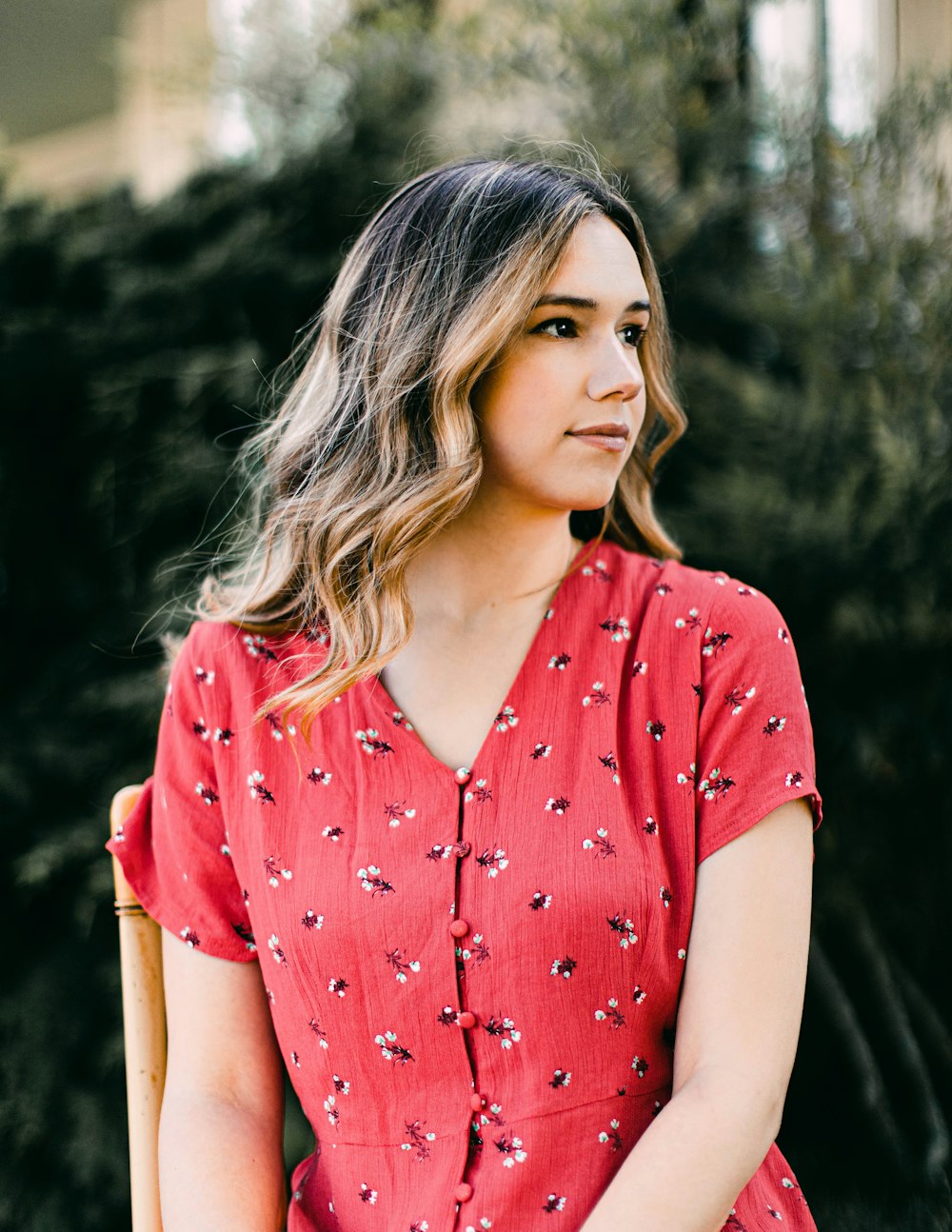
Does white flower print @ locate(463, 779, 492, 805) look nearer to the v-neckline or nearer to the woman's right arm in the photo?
the v-neckline

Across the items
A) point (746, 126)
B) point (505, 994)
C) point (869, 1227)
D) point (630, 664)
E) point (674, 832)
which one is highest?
point (746, 126)

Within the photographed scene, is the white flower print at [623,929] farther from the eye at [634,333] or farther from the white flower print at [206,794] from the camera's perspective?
the eye at [634,333]

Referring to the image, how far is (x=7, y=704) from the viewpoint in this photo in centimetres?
267

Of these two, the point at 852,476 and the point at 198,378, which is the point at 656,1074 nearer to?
the point at 852,476

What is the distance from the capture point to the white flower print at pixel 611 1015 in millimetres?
1372

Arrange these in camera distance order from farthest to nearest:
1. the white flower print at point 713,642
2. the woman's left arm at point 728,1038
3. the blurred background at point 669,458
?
1. the blurred background at point 669,458
2. the white flower print at point 713,642
3. the woman's left arm at point 728,1038

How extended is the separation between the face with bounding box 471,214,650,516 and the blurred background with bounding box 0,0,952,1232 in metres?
1.16

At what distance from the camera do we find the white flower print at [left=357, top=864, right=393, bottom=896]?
141 cm

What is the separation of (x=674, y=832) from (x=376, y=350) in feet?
2.34

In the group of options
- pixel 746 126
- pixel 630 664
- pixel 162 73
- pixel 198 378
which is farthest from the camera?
pixel 162 73

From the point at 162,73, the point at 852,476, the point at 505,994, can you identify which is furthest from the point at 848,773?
the point at 162,73

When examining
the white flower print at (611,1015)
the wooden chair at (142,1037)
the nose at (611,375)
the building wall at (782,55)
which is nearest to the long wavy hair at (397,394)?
the nose at (611,375)

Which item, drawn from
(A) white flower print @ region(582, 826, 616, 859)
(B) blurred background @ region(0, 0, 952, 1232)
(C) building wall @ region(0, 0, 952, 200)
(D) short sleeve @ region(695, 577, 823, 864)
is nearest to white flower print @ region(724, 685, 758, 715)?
(D) short sleeve @ region(695, 577, 823, 864)

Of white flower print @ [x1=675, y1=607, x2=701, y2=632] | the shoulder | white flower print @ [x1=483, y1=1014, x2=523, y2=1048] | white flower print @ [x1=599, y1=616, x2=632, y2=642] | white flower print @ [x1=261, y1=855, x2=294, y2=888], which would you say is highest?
the shoulder
